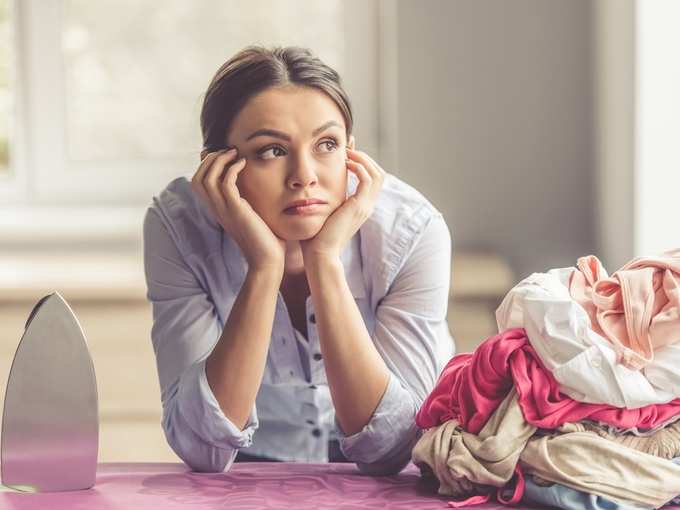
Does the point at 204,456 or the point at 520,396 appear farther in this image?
the point at 204,456

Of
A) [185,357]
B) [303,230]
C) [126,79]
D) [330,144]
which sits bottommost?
[185,357]

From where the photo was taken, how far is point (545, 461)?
1077mm

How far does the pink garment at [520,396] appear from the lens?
3.55ft

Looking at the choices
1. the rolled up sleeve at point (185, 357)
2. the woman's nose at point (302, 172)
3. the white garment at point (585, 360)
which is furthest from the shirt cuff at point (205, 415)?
the white garment at point (585, 360)

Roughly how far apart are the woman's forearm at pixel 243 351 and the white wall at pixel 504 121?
140cm

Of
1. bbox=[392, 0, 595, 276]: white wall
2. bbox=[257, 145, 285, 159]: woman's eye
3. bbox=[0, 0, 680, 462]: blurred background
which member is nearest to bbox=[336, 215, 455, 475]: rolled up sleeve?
bbox=[257, 145, 285, 159]: woman's eye

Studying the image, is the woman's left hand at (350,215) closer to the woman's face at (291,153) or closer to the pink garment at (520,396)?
the woman's face at (291,153)

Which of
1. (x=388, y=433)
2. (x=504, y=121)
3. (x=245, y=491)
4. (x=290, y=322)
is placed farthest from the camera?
(x=504, y=121)

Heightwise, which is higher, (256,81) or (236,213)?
(256,81)

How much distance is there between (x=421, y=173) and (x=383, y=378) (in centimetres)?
143

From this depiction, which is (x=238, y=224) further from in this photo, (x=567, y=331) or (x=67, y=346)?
(x=567, y=331)

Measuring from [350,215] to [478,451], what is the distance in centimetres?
40

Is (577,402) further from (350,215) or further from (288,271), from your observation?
(288,271)

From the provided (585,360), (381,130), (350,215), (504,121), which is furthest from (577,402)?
(381,130)
